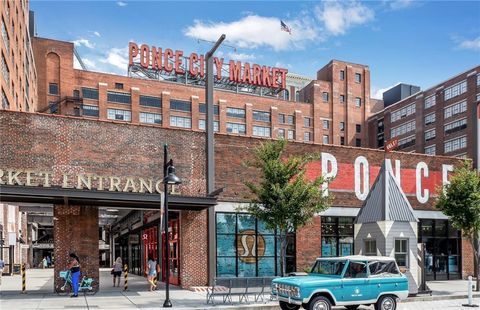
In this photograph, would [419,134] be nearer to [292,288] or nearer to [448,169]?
[448,169]

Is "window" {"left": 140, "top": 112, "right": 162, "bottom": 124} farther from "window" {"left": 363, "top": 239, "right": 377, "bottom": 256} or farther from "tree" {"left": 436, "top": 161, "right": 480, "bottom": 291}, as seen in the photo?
"window" {"left": 363, "top": 239, "right": 377, "bottom": 256}

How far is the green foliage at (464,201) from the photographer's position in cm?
2323

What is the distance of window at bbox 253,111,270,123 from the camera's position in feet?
295

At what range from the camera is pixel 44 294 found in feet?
69.8

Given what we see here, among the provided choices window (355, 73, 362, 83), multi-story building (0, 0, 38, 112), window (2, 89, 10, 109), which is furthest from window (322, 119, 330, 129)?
window (2, 89, 10, 109)

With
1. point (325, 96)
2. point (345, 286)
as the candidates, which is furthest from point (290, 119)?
point (345, 286)

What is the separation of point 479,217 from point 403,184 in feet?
20.2

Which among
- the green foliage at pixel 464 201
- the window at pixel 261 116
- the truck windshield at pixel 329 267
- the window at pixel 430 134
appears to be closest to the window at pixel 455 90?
the window at pixel 430 134

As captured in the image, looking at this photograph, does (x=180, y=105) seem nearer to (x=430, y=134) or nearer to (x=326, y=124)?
(x=326, y=124)

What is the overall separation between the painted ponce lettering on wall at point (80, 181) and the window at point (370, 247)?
31.0 feet

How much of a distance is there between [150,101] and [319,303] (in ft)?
230

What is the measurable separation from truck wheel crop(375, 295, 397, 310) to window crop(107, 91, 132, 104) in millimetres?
69465

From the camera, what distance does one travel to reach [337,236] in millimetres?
27000

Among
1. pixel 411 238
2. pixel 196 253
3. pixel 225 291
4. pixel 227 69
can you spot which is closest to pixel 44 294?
pixel 196 253
